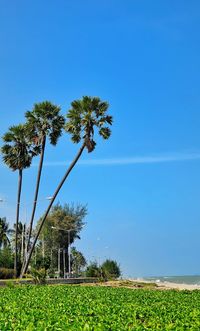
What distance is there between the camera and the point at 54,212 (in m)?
97.2

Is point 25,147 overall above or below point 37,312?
above

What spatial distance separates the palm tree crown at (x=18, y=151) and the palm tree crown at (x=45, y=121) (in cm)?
259

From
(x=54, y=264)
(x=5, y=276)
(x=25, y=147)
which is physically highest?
(x=25, y=147)

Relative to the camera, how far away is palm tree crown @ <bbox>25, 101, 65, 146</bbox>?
5731 centimetres

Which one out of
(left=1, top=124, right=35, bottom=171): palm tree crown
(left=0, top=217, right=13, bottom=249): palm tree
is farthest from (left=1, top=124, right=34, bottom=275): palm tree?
(left=0, top=217, right=13, bottom=249): palm tree

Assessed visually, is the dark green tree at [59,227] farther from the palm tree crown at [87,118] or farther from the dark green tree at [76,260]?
the palm tree crown at [87,118]

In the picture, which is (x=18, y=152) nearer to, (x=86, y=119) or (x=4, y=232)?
(x=86, y=119)

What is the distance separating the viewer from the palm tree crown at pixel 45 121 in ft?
188

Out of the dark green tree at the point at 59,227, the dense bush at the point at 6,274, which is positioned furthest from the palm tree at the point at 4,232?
the dense bush at the point at 6,274

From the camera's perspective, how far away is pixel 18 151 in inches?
2362

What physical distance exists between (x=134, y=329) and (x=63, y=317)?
8.69 ft

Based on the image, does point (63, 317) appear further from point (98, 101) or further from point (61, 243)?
point (61, 243)

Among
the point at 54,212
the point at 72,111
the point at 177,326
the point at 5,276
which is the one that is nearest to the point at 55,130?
the point at 72,111

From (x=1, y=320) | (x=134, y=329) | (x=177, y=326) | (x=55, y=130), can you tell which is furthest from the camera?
(x=55, y=130)
